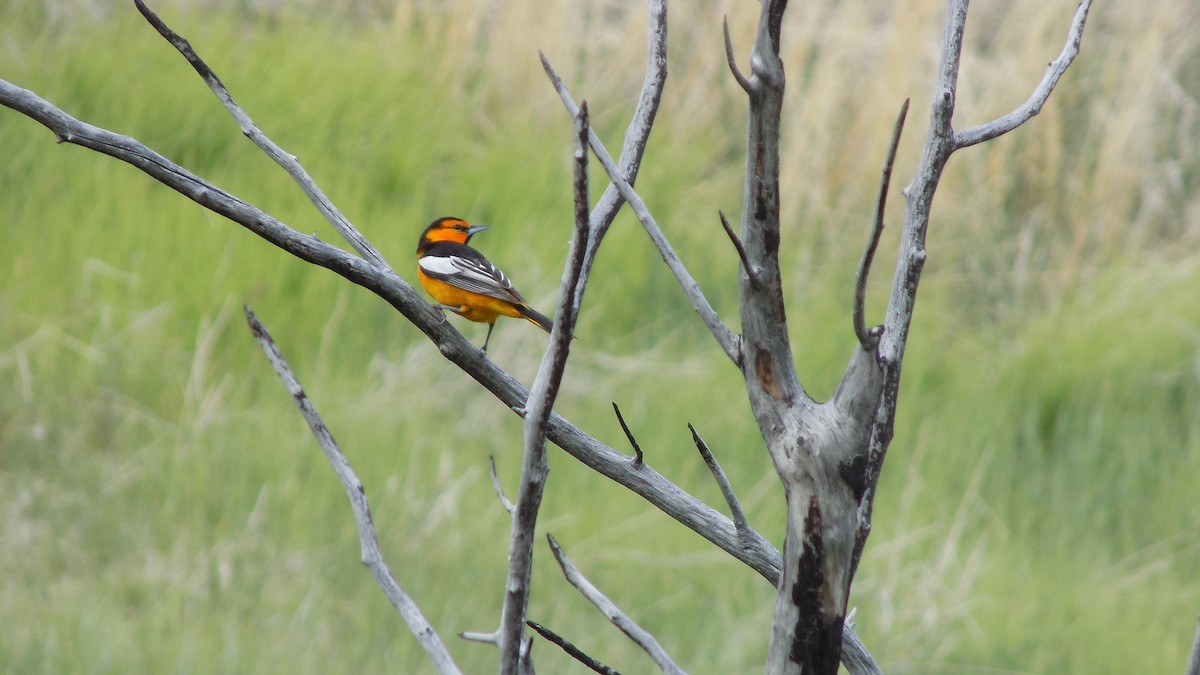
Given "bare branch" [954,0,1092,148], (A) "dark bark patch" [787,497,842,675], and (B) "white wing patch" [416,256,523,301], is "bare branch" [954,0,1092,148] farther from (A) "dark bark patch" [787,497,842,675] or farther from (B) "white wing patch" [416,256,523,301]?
(B) "white wing patch" [416,256,523,301]

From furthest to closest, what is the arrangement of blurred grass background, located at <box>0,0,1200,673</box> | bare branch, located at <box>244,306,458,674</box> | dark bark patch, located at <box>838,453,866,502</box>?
blurred grass background, located at <box>0,0,1200,673</box> < bare branch, located at <box>244,306,458,674</box> < dark bark patch, located at <box>838,453,866,502</box>

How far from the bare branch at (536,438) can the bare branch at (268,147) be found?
47cm

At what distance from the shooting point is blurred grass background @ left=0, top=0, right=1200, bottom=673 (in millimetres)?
4500

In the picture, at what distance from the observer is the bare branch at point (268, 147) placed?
1.43 m

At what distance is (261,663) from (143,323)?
6.78 feet

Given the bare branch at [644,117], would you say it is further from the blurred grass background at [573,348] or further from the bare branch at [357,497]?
the blurred grass background at [573,348]

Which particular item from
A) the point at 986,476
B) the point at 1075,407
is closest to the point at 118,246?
the point at 986,476

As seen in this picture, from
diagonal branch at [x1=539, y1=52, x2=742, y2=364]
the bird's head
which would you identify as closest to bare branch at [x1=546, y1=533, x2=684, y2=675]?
diagonal branch at [x1=539, y1=52, x2=742, y2=364]

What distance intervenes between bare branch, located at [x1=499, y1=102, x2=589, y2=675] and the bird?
6.47ft

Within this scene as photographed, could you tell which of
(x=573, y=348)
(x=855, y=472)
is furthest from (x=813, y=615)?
(x=573, y=348)

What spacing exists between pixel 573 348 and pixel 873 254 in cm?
501

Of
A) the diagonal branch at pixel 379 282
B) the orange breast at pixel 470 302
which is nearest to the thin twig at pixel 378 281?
the diagonal branch at pixel 379 282

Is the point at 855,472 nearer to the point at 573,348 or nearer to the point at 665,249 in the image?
the point at 665,249

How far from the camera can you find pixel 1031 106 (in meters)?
1.54
